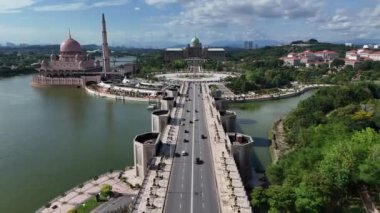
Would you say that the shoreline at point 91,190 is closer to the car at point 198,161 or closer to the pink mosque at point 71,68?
the car at point 198,161

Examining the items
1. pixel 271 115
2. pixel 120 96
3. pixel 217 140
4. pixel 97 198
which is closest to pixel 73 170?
pixel 97 198

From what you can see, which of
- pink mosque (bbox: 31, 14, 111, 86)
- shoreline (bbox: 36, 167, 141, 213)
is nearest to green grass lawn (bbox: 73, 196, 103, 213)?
shoreline (bbox: 36, 167, 141, 213)

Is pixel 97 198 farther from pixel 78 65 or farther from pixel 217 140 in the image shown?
pixel 78 65

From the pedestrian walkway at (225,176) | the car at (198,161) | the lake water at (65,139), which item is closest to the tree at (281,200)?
the pedestrian walkway at (225,176)

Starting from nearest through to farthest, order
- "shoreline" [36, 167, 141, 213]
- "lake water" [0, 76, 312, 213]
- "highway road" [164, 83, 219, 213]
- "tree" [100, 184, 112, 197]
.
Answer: "highway road" [164, 83, 219, 213] → "shoreline" [36, 167, 141, 213] → "tree" [100, 184, 112, 197] → "lake water" [0, 76, 312, 213]

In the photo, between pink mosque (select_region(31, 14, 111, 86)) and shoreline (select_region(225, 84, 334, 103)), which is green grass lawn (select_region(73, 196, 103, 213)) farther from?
pink mosque (select_region(31, 14, 111, 86))
